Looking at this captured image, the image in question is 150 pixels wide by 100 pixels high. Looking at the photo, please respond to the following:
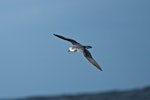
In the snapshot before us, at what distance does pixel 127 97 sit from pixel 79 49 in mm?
29907

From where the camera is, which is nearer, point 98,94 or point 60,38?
point 60,38

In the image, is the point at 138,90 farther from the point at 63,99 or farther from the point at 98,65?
the point at 98,65

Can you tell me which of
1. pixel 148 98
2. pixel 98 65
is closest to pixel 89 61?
pixel 98 65

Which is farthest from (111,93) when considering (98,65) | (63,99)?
(98,65)

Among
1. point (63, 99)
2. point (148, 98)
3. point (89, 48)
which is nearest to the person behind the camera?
point (89, 48)

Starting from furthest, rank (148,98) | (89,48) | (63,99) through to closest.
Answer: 1. (63,99)
2. (148,98)
3. (89,48)

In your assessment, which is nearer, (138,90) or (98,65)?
(98,65)

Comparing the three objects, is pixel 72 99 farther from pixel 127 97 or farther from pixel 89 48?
pixel 89 48

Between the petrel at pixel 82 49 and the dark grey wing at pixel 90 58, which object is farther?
the dark grey wing at pixel 90 58

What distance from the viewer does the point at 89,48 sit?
3111 centimetres

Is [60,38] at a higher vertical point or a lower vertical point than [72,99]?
lower

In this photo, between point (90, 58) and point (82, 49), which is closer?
point (82, 49)

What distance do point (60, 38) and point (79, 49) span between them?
5.16ft

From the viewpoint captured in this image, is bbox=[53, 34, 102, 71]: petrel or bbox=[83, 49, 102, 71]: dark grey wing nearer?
bbox=[53, 34, 102, 71]: petrel
